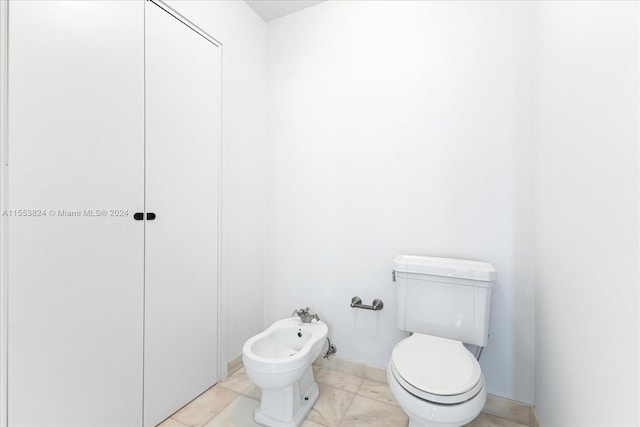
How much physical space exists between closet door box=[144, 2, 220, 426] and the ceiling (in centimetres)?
53

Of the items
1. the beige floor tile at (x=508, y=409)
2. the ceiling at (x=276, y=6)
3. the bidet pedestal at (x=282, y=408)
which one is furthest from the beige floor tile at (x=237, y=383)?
the ceiling at (x=276, y=6)

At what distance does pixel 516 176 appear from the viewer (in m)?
1.46

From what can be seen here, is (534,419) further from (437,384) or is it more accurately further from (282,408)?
(282,408)

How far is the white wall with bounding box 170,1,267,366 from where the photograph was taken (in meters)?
1.76

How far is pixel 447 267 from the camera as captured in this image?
141 centimetres

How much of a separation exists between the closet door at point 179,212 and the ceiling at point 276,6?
53 cm

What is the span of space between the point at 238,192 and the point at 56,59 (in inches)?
40.0

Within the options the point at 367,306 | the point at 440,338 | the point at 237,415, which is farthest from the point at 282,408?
the point at 440,338

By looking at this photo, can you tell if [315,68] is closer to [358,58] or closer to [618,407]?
[358,58]

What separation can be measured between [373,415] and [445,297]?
0.71 m

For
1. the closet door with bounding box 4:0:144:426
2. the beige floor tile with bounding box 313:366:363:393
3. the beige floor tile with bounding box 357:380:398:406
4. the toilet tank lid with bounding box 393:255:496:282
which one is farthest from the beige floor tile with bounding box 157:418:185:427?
the toilet tank lid with bounding box 393:255:496:282

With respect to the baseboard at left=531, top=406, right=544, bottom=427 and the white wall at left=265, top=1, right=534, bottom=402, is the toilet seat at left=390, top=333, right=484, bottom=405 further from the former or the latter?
the baseboard at left=531, top=406, right=544, bottom=427

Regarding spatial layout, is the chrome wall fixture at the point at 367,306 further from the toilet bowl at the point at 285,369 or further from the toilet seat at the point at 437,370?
the toilet seat at the point at 437,370

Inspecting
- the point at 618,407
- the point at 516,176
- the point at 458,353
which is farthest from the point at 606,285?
the point at 516,176
